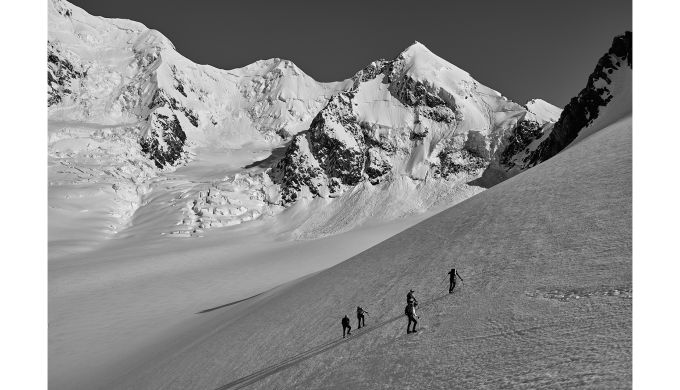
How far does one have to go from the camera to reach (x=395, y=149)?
6900 inches

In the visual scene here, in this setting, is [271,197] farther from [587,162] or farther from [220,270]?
[587,162]

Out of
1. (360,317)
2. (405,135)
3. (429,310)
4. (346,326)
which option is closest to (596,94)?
(405,135)

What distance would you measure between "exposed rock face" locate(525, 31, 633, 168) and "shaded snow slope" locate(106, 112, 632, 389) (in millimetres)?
84654

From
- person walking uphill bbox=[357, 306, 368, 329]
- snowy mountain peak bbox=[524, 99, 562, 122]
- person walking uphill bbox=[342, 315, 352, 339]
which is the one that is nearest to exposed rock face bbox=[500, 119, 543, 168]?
snowy mountain peak bbox=[524, 99, 562, 122]

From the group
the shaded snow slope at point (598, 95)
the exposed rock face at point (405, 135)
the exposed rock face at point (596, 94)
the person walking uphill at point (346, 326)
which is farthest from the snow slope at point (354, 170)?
the person walking uphill at point (346, 326)

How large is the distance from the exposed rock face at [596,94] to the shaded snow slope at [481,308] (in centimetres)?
8465

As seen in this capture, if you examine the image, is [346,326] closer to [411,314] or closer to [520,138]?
[411,314]

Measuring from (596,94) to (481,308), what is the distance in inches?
4339

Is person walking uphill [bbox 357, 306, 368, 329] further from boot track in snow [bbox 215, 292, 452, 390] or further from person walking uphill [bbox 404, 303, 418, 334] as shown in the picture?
person walking uphill [bbox 404, 303, 418, 334]

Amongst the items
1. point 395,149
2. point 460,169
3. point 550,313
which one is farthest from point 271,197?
point 550,313

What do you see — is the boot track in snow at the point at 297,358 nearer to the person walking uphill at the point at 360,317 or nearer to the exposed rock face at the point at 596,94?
the person walking uphill at the point at 360,317

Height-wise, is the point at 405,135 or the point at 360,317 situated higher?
the point at 405,135

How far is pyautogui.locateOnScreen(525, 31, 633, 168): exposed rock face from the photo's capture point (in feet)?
345

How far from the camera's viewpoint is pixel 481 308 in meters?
16.0
